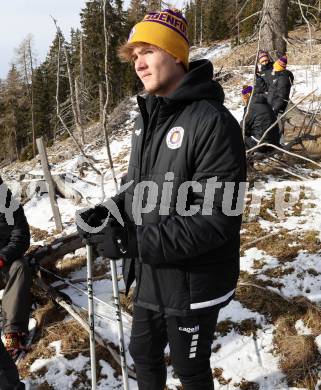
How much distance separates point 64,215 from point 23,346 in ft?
12.9

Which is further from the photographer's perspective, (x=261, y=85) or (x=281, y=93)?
(x=261, y=85)

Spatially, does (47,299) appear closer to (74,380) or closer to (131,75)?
(74,380)

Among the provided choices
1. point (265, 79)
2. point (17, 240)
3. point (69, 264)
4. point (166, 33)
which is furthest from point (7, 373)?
point (265, 79)

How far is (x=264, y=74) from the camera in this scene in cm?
961

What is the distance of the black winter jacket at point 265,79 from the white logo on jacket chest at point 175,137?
315 inches

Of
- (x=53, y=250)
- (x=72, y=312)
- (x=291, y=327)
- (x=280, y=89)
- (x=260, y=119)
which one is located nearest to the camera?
(x=291, y=327)

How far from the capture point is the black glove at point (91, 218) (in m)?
2.31

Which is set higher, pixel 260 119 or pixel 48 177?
pixel 260 119

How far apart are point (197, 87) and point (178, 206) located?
0.67 metres

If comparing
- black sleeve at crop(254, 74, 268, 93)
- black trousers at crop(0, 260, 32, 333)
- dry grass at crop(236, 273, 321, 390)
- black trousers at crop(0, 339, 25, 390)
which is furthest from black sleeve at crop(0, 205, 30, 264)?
black sleeve at crop(254, 74, 268, 93)

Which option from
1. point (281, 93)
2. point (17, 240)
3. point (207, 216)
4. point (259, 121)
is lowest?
point (17, 240)

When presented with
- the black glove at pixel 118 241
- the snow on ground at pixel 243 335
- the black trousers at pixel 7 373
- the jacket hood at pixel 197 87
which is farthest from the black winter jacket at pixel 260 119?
the black trousers at pixel 7 373

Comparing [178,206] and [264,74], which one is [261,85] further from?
[178,206]

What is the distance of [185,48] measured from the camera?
2221 millimetres
